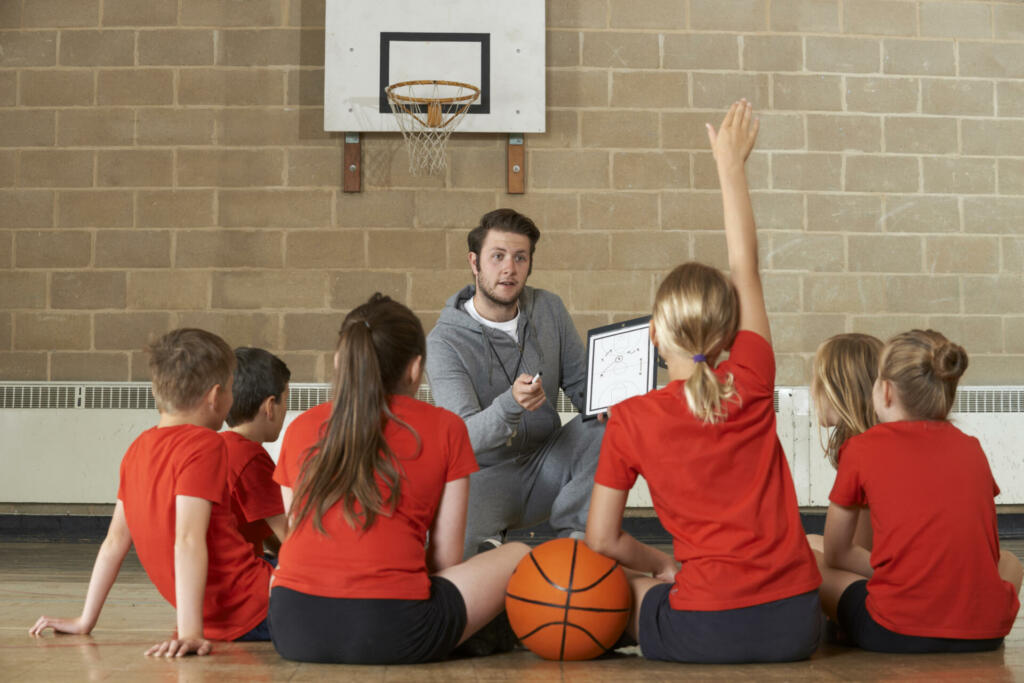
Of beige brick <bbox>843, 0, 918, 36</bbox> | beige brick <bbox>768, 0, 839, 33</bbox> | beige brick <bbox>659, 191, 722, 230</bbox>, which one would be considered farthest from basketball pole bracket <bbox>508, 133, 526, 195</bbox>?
beige brick <bbox>843, 0, 918, 36</bbox>

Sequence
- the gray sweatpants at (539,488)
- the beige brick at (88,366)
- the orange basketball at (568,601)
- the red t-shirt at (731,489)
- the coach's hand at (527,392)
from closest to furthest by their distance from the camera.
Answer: the red t-shirt at (731,489)
the orange basketball at (568,601)
the coach's hand at (527,392)
the gray sweatpants at (539,488)
the beige brick at (88,366)

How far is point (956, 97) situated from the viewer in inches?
209

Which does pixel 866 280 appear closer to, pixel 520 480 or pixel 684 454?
pixel 520 480

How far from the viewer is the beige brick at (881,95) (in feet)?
17.4

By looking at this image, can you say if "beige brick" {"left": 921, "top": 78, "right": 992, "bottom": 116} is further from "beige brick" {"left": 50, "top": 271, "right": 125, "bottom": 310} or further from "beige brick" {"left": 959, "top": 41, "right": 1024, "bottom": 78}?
"beige brick" {"left": 50, "top": 271, "right": 125, "bottom": 310}

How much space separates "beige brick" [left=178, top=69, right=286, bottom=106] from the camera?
17.0ft

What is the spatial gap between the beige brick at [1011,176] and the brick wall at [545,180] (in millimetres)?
12

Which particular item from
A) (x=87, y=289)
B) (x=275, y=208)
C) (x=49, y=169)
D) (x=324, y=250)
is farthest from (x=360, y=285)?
(x=49, y=169)

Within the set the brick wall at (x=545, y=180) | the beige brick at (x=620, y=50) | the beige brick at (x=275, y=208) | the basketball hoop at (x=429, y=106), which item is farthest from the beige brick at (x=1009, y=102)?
the beige brick at (x=275, y=208)

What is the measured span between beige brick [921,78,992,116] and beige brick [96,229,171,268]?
420cm

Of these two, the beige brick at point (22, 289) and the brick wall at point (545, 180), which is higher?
the brick wall at point (545, 180)

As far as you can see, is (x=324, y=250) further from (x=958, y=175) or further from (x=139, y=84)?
(x=958, y=175)

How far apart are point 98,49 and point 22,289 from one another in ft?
4.48

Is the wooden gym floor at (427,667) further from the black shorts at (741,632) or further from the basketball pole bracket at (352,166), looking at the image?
the basketball pole bracket at (352,166)
